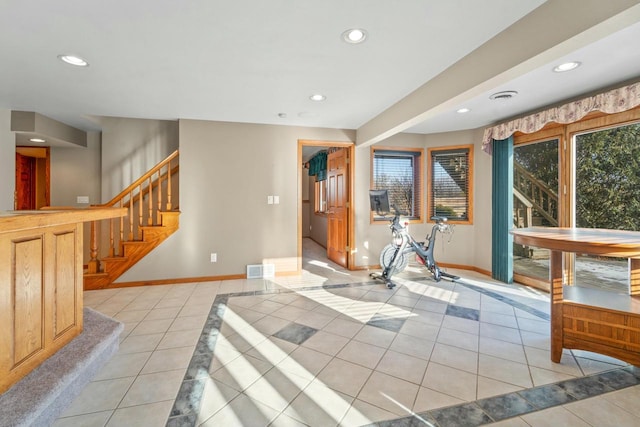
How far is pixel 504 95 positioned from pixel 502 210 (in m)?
1.68

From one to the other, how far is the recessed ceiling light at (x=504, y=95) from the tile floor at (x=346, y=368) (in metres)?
2.32

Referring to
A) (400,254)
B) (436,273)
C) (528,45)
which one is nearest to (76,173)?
(400,254)

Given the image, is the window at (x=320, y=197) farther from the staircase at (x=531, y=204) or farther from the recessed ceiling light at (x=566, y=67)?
the recessed ceiling light at (x=566, y=67)

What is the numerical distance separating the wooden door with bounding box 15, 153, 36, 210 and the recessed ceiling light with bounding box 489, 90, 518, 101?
7.53 metres

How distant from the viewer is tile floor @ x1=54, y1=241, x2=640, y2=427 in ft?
5.06

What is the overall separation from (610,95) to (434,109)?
1645mm

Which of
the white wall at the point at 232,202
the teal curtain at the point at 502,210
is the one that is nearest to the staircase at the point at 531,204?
the teal curtain at the point at 502,210

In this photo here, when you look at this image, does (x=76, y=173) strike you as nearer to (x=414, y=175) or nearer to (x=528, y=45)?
(x=414, y=175)

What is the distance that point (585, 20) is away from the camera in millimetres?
1513

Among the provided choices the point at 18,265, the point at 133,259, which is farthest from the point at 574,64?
the point at 133,259

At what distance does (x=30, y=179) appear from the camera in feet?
17.7

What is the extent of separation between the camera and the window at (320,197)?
24.2 ft

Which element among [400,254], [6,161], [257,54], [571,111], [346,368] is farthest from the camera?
[400,254]

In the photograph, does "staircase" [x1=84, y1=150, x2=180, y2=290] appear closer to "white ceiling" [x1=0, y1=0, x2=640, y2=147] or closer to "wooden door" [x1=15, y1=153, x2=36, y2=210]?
"white ceiling" [x1=0, y1=0, x2=640, y2=147]
